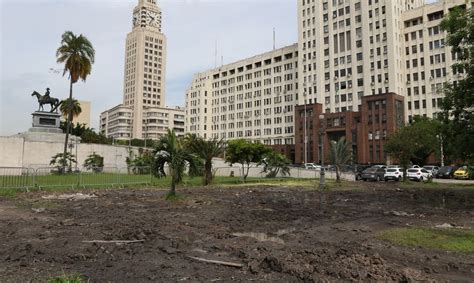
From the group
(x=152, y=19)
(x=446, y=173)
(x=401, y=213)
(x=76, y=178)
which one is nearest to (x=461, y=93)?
(x=401, y=213)

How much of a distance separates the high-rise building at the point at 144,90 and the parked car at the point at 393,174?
12108 cm

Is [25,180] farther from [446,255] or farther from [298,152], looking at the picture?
[298,152]

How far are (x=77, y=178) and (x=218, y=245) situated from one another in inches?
839

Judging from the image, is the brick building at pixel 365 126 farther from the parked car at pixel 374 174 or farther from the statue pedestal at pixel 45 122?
the statue pedestal at pixel 45 122

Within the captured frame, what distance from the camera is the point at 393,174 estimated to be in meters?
42.8

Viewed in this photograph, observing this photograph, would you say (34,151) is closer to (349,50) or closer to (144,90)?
(349,50)

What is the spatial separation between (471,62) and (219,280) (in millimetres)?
14926

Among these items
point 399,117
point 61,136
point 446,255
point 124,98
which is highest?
point 124,98

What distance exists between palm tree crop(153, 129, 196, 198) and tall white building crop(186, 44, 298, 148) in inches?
3400

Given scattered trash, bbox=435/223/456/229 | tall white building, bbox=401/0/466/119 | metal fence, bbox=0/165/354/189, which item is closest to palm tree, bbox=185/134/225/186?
metal fence, bbox=0/165/354/189

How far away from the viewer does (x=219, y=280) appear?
582 centimetres

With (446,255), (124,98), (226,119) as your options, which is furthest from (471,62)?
(124,98)

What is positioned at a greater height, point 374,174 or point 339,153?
point 339,153

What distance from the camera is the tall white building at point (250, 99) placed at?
342ft
